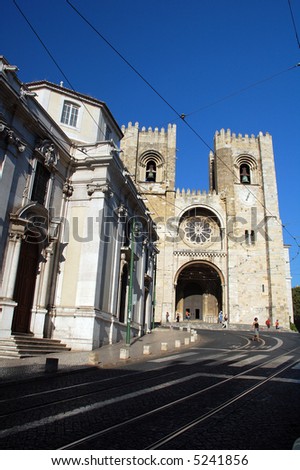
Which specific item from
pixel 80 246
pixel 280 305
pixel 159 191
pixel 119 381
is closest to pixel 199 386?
pixel 119 381

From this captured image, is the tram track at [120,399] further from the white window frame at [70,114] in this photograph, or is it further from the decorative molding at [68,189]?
the white window frame at [70,114]

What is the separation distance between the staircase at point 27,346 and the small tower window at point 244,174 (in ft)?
116

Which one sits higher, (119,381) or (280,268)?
(280,268)

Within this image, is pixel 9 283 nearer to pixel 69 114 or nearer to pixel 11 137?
pixel 11 137

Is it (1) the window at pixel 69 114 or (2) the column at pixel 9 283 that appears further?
(1) the window at pixel 69 114

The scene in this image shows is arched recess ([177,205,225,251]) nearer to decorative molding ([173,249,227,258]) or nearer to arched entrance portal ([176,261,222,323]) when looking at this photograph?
decorative molding ([173,249,227,258])

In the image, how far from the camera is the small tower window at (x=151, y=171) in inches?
1777

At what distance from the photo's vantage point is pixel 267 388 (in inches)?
259

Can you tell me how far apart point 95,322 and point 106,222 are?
4569 millimetres

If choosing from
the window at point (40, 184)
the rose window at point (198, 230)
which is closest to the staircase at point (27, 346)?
the window at point (40, 184)

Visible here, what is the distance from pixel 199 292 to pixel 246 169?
16.6 metres
